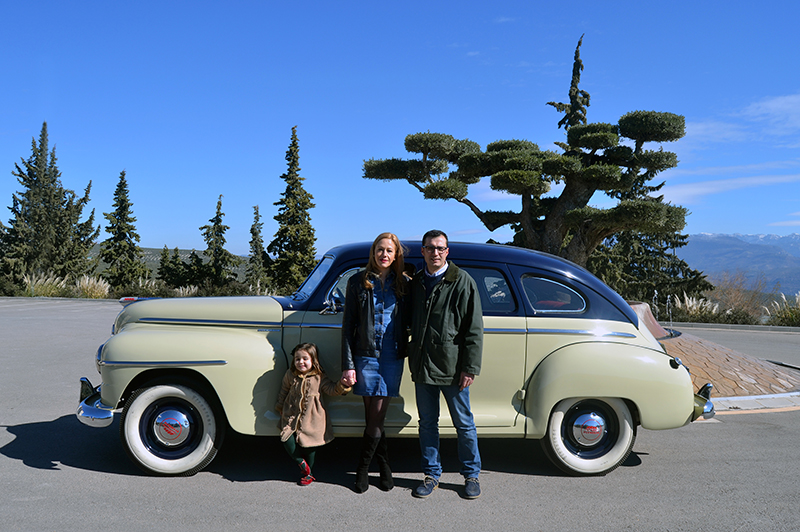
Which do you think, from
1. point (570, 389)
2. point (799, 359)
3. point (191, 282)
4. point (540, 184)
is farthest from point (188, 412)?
point (191, 282)

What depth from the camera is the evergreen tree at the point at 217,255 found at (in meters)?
26.5

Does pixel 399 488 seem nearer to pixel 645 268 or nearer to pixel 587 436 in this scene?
pixel 587 436

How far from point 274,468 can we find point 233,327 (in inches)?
45.1

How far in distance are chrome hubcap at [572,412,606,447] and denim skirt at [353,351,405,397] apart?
1.49 m

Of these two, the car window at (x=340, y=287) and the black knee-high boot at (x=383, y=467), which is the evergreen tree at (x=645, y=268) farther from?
the black knee-high boot at (x=383, y=467)

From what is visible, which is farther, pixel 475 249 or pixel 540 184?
pixel 540 184

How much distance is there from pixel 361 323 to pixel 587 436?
199 cm

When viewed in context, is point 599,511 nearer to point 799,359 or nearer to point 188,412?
point 188,412

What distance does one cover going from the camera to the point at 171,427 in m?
4.42

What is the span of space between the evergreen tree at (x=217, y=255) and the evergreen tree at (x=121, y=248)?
14.2ft

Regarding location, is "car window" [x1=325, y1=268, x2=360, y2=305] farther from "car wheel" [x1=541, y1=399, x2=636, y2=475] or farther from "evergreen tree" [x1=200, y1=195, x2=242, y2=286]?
"evergreen tree" [x1=200, y1=195, x2=242, y2=286]

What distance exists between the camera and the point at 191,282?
86.6 feet

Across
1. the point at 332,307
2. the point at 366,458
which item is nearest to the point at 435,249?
the point at 332,307

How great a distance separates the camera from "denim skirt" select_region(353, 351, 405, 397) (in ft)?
13.7
